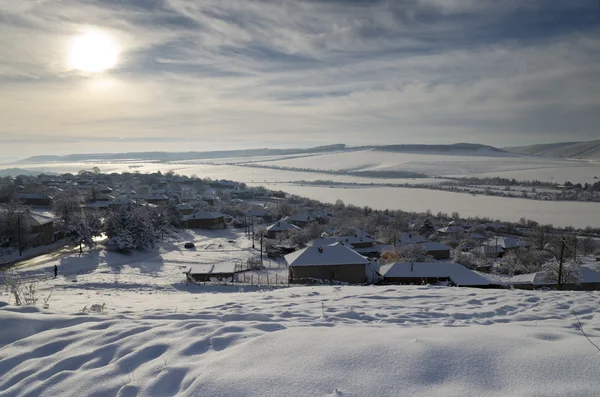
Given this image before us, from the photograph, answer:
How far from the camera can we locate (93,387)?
145 inches

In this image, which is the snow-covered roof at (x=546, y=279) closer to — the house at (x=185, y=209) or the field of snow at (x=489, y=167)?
the house at (x=185, y=209)

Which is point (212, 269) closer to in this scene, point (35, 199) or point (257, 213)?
point (257, 213)

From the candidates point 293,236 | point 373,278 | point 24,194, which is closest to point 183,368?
point 373,278

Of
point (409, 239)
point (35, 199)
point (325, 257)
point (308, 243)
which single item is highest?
point (35, 199)

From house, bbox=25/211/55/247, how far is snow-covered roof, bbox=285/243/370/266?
29049 millimetres

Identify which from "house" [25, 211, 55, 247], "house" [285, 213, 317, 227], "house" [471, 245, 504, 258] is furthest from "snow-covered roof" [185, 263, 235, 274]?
"house" [285, 213, 317, 227]

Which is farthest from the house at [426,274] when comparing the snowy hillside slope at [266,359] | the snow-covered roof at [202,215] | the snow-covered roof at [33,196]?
the snow-covered roof at [33,196]

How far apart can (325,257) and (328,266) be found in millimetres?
711

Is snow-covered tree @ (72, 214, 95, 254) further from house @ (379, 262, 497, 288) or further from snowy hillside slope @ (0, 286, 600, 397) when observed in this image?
snowy hillside slope @ (0, 286, 600, 397)

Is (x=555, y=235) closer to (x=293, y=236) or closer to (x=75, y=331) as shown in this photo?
(x=293, y=236)

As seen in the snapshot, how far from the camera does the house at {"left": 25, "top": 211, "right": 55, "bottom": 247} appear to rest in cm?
3928

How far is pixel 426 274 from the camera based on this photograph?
2777 centimetres

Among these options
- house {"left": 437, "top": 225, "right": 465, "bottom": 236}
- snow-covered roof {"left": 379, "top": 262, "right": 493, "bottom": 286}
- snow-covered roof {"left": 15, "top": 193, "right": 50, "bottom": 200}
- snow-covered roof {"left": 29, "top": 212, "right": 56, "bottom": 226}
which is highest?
snow-covered roof {"left": 15, "top": 193, "right": 50, "bottom": 200}

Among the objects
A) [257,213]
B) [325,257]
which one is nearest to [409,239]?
[325,257]
